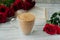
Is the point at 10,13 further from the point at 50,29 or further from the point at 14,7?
the point at 50,29

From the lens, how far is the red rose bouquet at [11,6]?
97 centimetres

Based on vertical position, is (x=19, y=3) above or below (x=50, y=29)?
above

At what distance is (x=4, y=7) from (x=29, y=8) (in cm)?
16

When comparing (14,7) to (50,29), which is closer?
(50,29)

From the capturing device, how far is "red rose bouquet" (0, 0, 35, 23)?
0.97 meters

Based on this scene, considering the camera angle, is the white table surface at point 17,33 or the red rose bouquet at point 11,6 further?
the red rose bouquet at point 11,6

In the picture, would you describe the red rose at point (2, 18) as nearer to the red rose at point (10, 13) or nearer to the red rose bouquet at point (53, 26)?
the red rose at point (10, 13)

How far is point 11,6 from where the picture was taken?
3.36 feet

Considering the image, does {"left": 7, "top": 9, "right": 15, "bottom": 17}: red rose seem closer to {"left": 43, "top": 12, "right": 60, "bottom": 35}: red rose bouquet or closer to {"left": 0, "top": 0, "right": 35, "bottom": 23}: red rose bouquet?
{"left": 0, "top": 0, "right": 35, "bottom": 23}: red rose bouquet

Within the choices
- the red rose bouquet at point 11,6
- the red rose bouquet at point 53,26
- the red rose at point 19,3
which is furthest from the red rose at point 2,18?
the red rose bouquet at point 53,26

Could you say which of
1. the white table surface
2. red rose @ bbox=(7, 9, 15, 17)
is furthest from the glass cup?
red rose @ bbox=(7, 9, 15, 17)

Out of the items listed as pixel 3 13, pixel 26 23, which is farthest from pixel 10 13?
pixel 26 23

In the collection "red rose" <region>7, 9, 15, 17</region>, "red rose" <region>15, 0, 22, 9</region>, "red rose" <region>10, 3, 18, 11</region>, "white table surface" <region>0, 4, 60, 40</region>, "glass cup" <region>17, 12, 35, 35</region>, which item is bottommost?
"white table surface" <region>0, 4, 60, 40</region>

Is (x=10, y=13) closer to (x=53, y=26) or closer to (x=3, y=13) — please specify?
(x=3, y=13)
